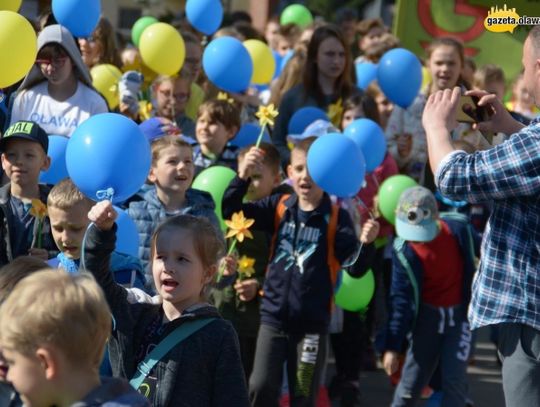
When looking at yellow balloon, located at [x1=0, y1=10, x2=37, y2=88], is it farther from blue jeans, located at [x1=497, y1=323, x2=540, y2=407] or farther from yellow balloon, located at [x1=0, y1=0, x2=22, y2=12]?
blue jeans, located at [x1=497, y1=323, x2=540, y2=407]

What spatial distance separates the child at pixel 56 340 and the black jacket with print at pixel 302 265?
3.32 meters

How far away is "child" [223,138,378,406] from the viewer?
6.07 m

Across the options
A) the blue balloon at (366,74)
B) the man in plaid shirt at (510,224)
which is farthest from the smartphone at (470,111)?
the blue balloon at (366,74)

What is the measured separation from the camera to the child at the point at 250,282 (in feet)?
21.2

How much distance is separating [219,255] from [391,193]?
3426 millimetres

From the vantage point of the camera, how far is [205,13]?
905 centimetres

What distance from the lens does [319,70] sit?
27.7 ft

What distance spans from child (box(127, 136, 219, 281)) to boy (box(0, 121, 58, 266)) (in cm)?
51

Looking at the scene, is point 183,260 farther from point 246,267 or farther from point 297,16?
point 297,16

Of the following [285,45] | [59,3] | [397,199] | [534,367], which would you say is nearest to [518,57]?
[285,45]

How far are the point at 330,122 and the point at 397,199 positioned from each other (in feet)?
2.90

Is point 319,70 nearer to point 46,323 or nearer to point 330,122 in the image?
point 330,122

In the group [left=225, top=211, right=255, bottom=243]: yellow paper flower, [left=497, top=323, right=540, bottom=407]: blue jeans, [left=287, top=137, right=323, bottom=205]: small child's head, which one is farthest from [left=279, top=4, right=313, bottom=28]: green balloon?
[left=497, top=323, right=540, bottom=407]: blue jeans

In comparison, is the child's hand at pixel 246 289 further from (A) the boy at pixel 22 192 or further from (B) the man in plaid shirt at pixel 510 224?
(B) the man in plaid shirt at pixel 510 224
